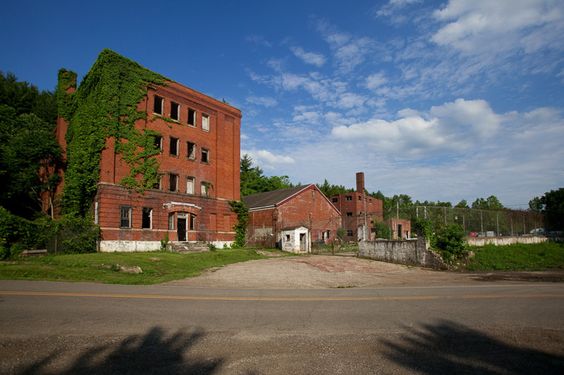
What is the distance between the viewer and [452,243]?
2188 cm

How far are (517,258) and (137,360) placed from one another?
26533mm

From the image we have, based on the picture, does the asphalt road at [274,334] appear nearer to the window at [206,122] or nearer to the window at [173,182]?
the window at [173,182]

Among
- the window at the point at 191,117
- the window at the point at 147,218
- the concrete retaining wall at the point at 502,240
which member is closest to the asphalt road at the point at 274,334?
the concrete retaining wall at the point at 502,240

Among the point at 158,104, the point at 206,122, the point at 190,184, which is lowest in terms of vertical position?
the point at 190,184

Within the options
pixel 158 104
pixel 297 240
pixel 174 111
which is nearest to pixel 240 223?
pixel 297 240

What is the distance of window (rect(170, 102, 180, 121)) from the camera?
32.8 metres

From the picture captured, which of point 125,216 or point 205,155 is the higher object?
point 205,155

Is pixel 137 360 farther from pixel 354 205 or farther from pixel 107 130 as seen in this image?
pixel 354 205

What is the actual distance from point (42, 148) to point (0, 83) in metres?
14.5

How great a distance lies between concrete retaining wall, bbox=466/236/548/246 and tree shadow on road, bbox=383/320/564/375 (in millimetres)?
21242

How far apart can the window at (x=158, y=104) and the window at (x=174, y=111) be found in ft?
3.48

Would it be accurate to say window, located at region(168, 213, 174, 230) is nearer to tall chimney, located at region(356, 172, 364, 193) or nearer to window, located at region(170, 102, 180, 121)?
window, located at region(170, 102, 180, 121)

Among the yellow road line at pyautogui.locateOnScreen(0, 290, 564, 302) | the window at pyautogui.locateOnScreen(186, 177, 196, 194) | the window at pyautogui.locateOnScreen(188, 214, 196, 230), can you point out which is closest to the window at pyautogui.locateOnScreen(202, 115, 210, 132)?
the window at pyautogui.locateOnScreen(186, 177, 196, 194)

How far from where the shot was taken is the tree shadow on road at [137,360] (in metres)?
4.64
